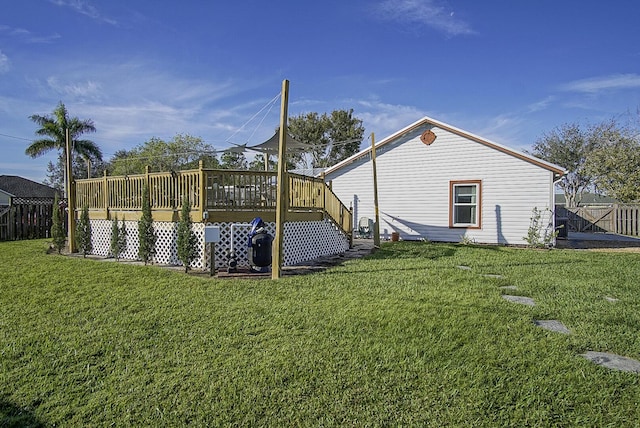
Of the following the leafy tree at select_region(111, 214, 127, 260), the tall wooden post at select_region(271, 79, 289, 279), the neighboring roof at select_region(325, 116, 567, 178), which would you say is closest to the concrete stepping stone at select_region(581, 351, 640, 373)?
the tall wooden post at select_region(271, 79, 289, 279)

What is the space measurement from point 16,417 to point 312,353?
2.04m

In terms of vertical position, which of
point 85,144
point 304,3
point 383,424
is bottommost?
point 383,424

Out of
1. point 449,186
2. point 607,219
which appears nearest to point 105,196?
point 449,186

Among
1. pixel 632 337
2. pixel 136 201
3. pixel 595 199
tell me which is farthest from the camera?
pixel 595 199

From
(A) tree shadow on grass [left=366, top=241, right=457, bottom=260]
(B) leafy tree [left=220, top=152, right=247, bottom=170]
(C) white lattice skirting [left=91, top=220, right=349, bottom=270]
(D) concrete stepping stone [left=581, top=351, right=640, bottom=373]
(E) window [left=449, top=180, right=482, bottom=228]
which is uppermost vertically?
(B) leafy tree [left=220, top=152, right=247, bottom=170]

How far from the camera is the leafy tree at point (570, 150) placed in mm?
29094

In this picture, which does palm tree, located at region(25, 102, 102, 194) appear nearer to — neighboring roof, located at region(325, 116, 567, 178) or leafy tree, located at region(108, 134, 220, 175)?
leafy tree, located at region(108, 134, 220, 175)

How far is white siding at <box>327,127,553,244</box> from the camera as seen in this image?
37.5ft

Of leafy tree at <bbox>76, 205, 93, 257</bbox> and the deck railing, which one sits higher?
the deck railing

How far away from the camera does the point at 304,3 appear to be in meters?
10.5

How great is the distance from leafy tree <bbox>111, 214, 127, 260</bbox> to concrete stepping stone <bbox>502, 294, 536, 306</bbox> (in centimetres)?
789

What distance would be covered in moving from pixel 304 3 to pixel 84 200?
27.4 ft

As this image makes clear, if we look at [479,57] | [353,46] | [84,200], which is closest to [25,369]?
[84,200]

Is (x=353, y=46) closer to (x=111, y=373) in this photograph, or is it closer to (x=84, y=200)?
(x=84, y=200)
